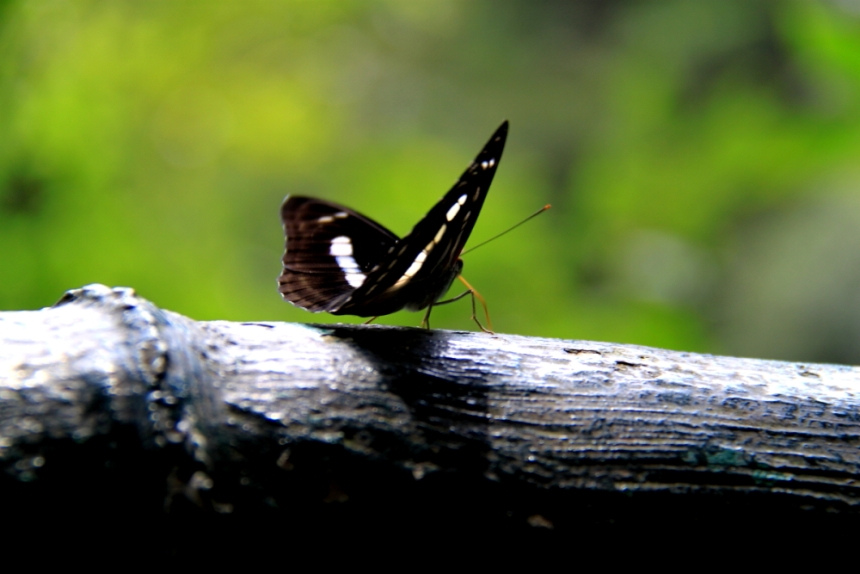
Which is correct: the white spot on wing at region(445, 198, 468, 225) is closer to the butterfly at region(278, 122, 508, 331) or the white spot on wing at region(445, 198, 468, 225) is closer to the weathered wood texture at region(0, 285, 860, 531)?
the butterfly at region(278, 122, 508, 331)

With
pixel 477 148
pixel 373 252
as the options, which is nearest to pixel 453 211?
pixel 373 252

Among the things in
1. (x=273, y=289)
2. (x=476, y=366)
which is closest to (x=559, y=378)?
(x=476, y=366)

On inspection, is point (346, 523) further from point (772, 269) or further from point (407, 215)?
point (772, 269)

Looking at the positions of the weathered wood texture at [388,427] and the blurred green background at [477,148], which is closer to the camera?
the weathered wood texture at [388,427]

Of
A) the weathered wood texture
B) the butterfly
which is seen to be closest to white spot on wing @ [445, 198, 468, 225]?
the butterfly

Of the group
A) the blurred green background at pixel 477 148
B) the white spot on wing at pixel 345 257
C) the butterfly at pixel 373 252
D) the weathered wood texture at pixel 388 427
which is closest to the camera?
the weathered wood texture at pixel 388 427

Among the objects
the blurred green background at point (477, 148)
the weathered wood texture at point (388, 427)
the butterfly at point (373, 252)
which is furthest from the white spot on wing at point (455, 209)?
the blurred green background at point (477, 148)

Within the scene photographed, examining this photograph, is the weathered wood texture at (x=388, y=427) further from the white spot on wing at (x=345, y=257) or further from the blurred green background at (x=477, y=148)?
the blurred green background at (x=477, y=148)
